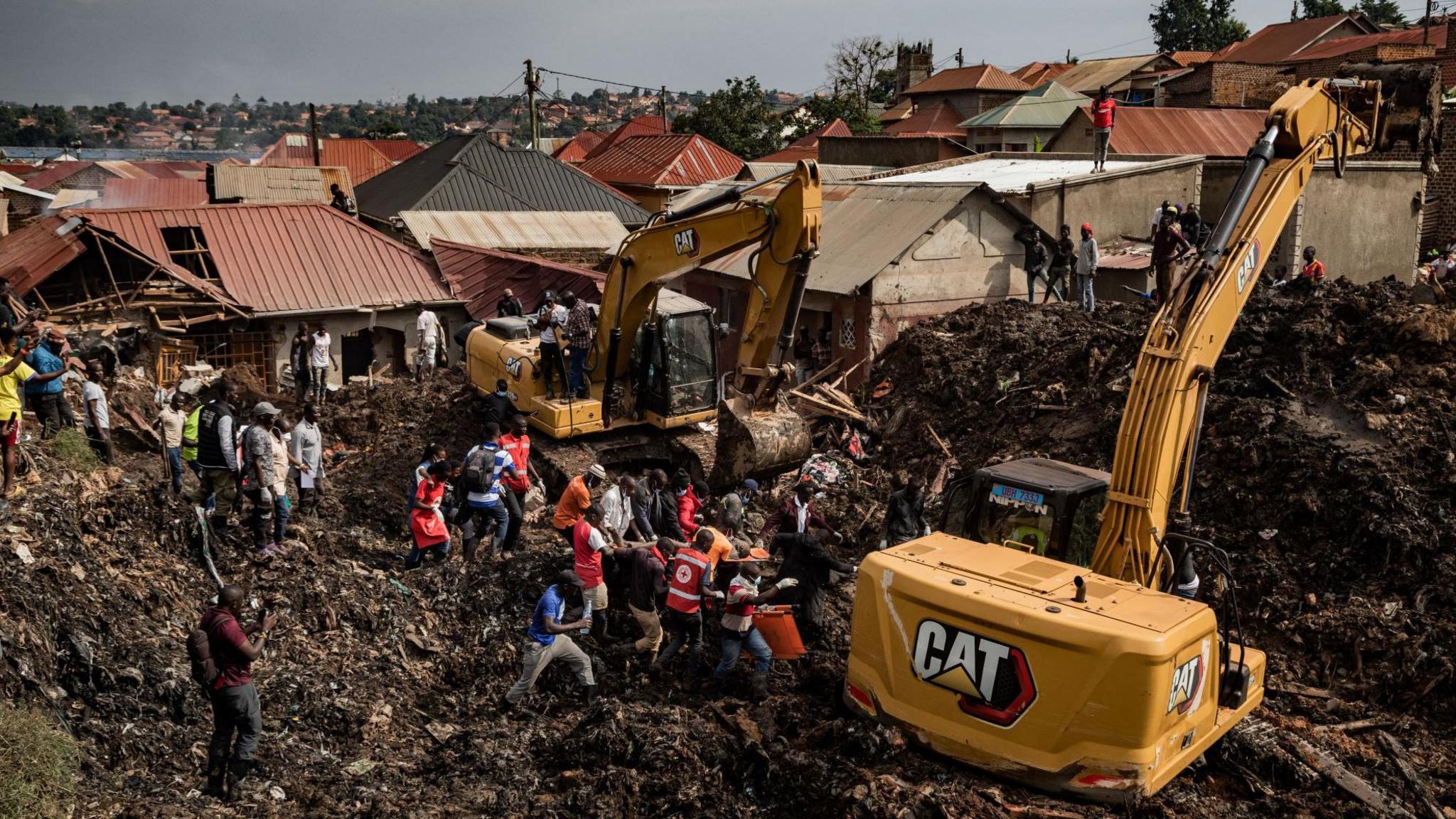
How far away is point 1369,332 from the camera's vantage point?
45.1 feet

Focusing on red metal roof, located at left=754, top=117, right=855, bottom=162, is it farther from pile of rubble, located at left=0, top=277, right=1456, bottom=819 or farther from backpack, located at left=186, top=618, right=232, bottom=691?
backpack, located at left=186, top=618, right=232, bottom=691

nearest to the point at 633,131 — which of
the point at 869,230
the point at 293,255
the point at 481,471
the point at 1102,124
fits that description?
the point at 293,255

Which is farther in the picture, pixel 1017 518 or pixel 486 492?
pixel 486 492

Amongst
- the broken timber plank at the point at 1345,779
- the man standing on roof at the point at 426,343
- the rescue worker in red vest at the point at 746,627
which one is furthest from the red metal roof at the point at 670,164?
the broken timber plank at the point at 1345,779

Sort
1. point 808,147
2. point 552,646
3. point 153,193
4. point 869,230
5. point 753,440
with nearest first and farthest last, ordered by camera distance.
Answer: point 552,646 < point 753,440 < point 869,230 < point 153,193 < point 808,147

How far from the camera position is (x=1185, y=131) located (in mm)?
28734

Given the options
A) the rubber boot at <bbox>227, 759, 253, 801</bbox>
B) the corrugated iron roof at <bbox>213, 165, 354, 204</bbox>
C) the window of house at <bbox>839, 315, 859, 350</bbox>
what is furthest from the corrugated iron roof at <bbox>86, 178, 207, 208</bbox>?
the rubber boot at <bbox>227, 759, 253, 801</bbox>

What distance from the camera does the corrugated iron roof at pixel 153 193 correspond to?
34188 mm

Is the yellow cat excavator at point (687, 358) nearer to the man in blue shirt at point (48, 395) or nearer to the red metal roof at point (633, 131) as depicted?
the man in blue shirt at point (48, 395)

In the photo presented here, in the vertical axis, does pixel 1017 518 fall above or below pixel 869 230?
below

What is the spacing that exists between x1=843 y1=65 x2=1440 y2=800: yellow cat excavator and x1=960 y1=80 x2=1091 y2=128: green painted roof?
3205 cm

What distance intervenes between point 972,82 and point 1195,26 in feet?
99.9

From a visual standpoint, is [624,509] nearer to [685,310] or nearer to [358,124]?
[685,310]

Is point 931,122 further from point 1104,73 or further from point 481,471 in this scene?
point 481,471
